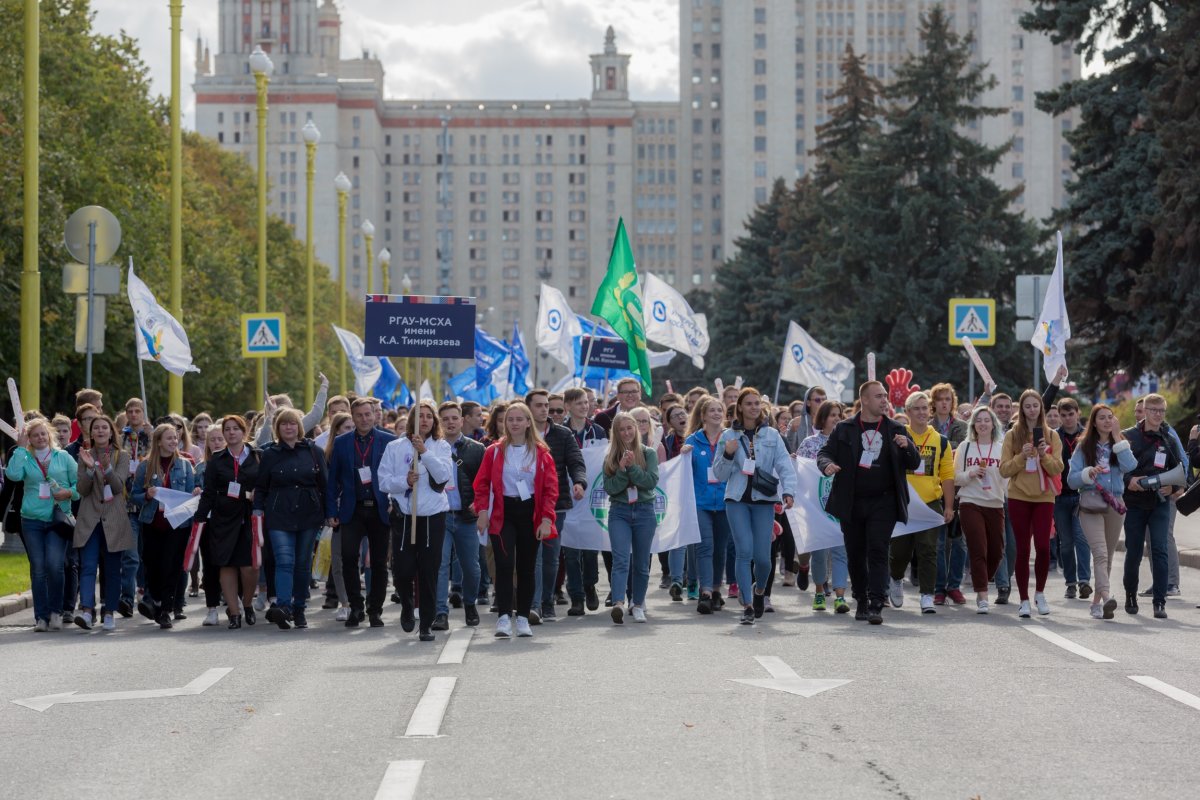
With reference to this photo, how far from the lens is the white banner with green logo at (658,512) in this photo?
16844 mm

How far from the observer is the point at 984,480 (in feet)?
53.0

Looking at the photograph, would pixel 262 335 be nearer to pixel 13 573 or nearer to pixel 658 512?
pixel 13 573

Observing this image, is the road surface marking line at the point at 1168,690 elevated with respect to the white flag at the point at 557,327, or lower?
lower

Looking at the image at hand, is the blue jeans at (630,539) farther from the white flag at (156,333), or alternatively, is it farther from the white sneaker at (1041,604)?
the white flag at (156,333)

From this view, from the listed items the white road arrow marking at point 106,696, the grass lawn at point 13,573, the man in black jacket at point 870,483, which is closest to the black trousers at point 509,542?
the man in black jacket at point 870,483

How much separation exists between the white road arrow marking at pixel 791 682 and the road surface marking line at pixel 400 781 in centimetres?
296

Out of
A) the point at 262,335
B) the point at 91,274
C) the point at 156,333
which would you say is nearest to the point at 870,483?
the point at 91,274

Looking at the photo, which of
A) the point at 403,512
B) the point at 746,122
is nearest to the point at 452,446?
the point at 403,512

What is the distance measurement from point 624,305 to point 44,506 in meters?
10.6

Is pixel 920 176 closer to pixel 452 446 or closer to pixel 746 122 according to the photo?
pixel 452 446

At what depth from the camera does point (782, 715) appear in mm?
9945

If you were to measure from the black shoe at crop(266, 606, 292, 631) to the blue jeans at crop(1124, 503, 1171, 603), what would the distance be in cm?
686

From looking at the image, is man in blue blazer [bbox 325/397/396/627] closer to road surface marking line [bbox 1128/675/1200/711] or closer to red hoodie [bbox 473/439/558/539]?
red hoodie [bbox 473/439/558/539]

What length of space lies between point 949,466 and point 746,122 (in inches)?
6092
